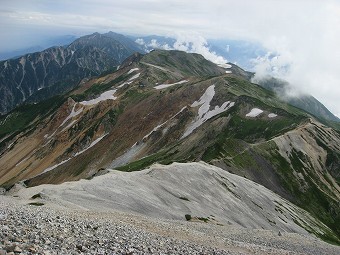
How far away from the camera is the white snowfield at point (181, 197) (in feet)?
202

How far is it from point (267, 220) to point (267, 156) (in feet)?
200

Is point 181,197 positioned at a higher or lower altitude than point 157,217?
lower

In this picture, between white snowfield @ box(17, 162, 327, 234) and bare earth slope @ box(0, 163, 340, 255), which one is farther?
white snowfield @ box(17, 162, 327, 234)

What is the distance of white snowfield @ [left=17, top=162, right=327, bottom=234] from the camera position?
61625 millimetres

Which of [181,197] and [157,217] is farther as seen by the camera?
[181,197]

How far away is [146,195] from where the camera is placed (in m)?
74.2

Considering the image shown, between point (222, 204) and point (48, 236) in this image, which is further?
point (222, 204)

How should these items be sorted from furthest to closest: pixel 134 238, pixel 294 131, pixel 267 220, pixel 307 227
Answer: pixel 294 131
pixel 307 227
pixel 267 220
pixel 134 238

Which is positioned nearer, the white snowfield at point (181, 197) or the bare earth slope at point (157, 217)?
the bare earth slope at point (157, 217)

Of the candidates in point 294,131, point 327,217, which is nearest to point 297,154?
point 294,131

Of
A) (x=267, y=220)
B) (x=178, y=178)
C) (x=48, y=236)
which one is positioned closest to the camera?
(x=48, y=236)

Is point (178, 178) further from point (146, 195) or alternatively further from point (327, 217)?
point (327, 217)

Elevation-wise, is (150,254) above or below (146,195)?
above

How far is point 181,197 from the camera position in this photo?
83.5 m
